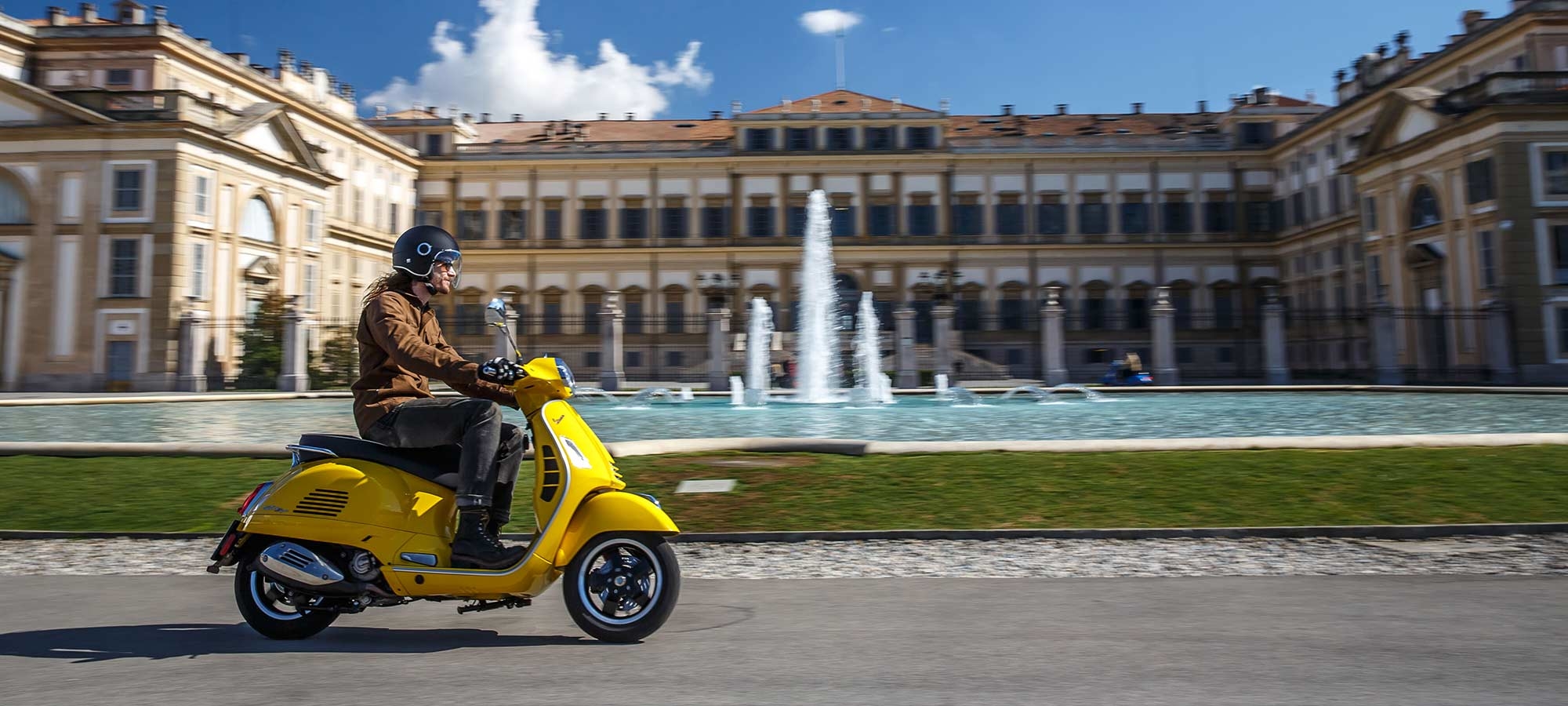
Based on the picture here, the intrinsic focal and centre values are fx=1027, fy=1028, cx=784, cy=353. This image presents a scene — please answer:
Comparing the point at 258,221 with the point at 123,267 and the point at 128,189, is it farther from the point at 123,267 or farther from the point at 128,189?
the point at 123,267

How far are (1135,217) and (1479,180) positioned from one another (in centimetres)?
2075

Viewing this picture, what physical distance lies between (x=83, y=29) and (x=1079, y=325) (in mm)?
40868

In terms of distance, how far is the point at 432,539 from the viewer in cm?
407

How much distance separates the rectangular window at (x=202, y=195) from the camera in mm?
30797

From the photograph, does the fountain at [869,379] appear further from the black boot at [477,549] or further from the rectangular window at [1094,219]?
the rectangular window at [1094,219]

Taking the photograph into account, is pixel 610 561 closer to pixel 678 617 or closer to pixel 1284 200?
pixel 678 617

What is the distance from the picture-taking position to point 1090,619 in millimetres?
4301

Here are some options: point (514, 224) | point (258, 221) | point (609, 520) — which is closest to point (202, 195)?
point (258, 221)

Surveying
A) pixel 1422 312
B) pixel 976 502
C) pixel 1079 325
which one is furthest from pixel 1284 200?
pixel 976 502

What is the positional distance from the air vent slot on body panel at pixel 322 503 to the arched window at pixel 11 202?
112 feet

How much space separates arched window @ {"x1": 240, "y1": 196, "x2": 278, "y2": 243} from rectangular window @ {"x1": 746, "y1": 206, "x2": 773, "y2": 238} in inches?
855

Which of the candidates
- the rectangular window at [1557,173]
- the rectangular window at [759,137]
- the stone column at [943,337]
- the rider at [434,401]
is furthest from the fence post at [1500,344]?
the rectangular window at [759,137]

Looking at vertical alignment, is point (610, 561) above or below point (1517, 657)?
above

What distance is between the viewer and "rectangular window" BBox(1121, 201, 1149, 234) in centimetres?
4922
